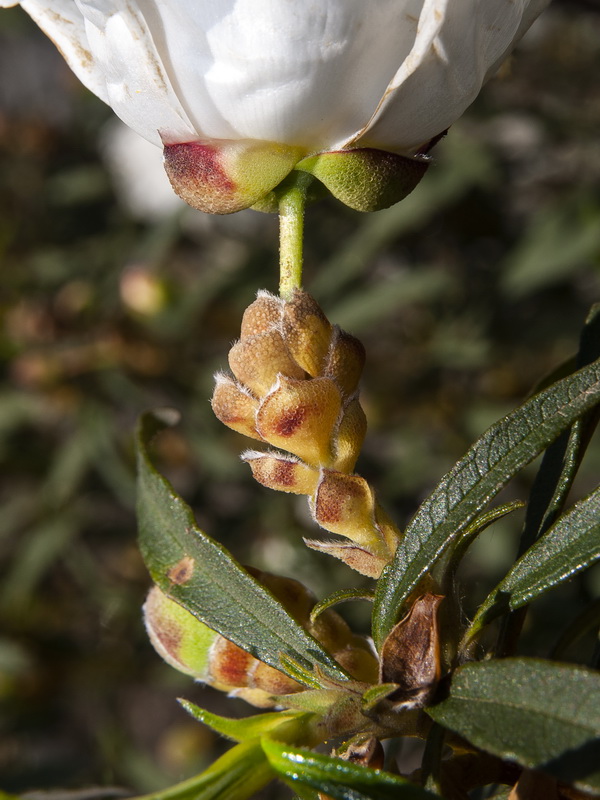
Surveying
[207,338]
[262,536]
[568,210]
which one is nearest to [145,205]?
[207,338]

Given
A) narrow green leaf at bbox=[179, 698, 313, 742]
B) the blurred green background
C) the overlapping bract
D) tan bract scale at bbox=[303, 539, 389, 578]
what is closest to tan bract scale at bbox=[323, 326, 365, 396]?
the overlapping bract

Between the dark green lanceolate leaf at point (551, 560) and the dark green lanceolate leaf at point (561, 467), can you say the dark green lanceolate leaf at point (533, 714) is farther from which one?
the dark green lanceolate leaf at point (561, 467)

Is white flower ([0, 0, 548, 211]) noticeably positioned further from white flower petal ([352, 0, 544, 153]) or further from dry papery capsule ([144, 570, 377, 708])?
dry papery capsule ([144, 570, 377, 708])

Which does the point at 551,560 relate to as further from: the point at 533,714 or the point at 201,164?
the point at 201,164

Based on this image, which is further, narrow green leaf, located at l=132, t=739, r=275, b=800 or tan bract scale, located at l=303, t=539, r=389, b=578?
tan bract scale, located at l=303, t=539, r=389, b=578

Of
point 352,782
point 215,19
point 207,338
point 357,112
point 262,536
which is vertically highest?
point 215,19

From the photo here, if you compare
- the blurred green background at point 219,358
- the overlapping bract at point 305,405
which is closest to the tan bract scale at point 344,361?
the overlapping bract at point 305,405

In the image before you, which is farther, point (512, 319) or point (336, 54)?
point (512, 319)

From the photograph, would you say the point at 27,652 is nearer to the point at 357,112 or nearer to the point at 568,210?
the point at 568,210
